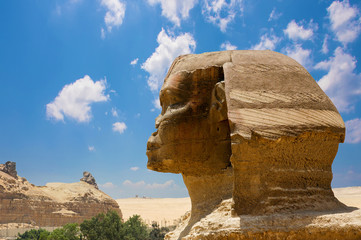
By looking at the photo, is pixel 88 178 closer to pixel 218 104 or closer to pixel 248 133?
pixel 218 104

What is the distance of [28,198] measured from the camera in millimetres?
37531

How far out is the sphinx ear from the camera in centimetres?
373

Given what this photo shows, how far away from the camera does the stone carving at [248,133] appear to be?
3182 millimetres

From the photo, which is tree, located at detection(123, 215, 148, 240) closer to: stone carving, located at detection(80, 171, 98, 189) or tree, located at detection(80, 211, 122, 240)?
tree, located at detection(80, 211, 122, 240)

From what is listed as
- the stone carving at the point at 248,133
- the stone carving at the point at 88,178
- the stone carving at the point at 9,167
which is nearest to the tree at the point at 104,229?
the stone carving at the point at 9,167

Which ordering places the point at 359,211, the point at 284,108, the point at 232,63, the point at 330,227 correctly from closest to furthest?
the point at 330,227
the point at 359,211
the point at 284,108
the point at 232,63

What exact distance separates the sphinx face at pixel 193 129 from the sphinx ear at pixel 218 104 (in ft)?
0.04

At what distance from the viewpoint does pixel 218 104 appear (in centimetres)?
381

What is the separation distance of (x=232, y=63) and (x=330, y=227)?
1.87 meters

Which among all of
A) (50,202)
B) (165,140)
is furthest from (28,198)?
(165,140)

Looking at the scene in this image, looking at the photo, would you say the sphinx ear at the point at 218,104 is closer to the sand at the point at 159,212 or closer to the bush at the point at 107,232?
the bush at the point at 107,232

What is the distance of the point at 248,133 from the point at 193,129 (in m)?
0.99

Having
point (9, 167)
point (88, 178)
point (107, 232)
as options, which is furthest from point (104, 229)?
point (88, 178)

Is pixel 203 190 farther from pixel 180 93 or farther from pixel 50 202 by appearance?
pixel 50 202
